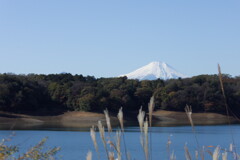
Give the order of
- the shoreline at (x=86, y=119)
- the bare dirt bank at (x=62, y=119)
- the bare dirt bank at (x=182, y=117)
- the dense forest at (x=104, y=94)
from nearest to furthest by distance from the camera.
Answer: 1. the shoreline at (x=86, y=119)
2. the bare dirt bank at (x=62, y=119)
3. the dense forest at (x=104, y=94)
4. the bare dirt bank at (x=182, y=117)

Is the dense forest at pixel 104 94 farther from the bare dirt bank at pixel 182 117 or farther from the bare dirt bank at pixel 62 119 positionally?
the bare dirt bank at pixel 62 119

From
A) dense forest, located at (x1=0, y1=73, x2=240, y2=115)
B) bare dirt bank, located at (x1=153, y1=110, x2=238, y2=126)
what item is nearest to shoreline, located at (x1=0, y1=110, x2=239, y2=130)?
bare dirt bank, located at (x1=153, y1=110, x2=238, y2=126)

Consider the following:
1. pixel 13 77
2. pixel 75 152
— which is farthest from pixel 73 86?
pixel 75 152

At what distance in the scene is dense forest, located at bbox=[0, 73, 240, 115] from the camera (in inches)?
2092

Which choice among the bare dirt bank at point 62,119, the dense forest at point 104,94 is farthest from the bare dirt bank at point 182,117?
the bare dirt bank at point 62,119

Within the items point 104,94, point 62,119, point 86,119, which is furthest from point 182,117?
point 62,119

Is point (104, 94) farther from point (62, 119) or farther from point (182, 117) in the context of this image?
point (182, 117)

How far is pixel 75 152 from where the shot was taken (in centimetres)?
2256

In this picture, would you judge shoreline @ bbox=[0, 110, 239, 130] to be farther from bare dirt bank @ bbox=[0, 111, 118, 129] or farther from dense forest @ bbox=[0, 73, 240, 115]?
dense forest @ bbox=[0, 73, 240, 115]

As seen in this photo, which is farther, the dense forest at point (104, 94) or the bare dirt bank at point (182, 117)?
the bare dirt bank at point (182, 117)

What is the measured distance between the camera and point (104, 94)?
183ft

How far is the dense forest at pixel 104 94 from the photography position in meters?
53.1

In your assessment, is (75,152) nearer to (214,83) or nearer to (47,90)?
(47,90)

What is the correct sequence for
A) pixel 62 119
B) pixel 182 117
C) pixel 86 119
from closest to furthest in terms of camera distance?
1. pixel 86 119
2. pixel 62 119
3. pixel 182 117
